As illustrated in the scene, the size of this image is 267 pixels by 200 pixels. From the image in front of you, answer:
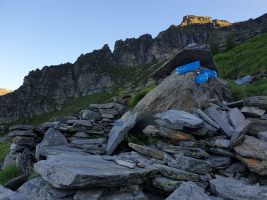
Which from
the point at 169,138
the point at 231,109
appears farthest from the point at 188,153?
the point at 231,109

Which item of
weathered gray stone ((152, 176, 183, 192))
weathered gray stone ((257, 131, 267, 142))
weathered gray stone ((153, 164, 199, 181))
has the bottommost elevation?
weathered gray stone ((152, 176, 183, 192))

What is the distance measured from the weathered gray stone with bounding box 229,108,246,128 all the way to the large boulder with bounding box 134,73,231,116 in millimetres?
1201

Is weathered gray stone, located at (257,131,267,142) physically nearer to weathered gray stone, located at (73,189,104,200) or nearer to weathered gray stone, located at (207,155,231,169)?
weathered gray stone, located at (207,155,231,169)

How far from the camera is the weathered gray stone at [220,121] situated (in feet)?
33.0

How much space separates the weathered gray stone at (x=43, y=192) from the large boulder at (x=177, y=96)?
486 cm

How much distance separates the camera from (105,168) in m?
7.35

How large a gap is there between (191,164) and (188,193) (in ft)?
4.28

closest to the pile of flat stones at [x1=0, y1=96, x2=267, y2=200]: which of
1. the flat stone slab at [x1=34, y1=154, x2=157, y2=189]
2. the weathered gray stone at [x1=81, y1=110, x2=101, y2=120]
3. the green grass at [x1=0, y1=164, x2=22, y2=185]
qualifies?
the flat stone slab at [x1=34, y1=154, x2=157, y2=189]

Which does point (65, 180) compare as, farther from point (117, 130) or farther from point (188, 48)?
point (188, 48)

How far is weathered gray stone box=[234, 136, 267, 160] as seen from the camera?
8.28m

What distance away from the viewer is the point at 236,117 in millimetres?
10977

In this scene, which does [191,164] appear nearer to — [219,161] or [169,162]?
[169,162]

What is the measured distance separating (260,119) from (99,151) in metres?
5.15

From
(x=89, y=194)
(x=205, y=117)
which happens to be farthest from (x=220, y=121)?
(x=89, y=194)
